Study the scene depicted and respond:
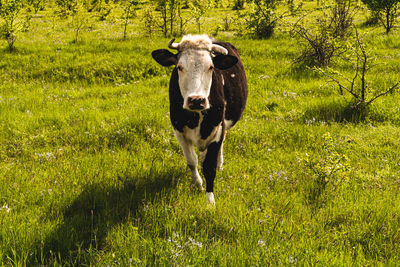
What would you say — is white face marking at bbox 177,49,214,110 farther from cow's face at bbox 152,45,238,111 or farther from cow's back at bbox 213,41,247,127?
cow's back at bbox 213,41,247,127

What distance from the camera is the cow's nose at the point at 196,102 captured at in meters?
3.34

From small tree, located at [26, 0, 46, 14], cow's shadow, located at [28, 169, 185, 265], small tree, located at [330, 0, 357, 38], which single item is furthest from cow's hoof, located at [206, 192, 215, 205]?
small tree, located at [26, 0, 46, 14]

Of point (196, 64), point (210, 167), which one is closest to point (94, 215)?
point (210, 167)

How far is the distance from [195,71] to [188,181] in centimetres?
194

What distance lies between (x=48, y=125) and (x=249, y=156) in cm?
472

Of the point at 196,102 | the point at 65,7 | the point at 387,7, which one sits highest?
the point at 387,7

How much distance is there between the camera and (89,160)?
5.10 meters

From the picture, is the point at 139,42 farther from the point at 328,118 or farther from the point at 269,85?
the point at 328,118

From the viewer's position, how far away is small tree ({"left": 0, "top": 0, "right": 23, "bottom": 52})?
12.4m

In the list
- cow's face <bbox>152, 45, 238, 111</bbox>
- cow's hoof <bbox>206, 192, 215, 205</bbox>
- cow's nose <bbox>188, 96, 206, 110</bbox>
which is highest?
cow's face <bbox>152, 45, 238, 111</bbox>

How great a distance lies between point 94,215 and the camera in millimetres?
3570

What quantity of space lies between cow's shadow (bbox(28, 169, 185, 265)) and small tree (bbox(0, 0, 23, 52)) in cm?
1169

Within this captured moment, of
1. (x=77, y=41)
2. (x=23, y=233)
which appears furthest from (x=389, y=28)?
(x=23, y=233)

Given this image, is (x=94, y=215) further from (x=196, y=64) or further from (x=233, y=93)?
(x=233, y=93)
